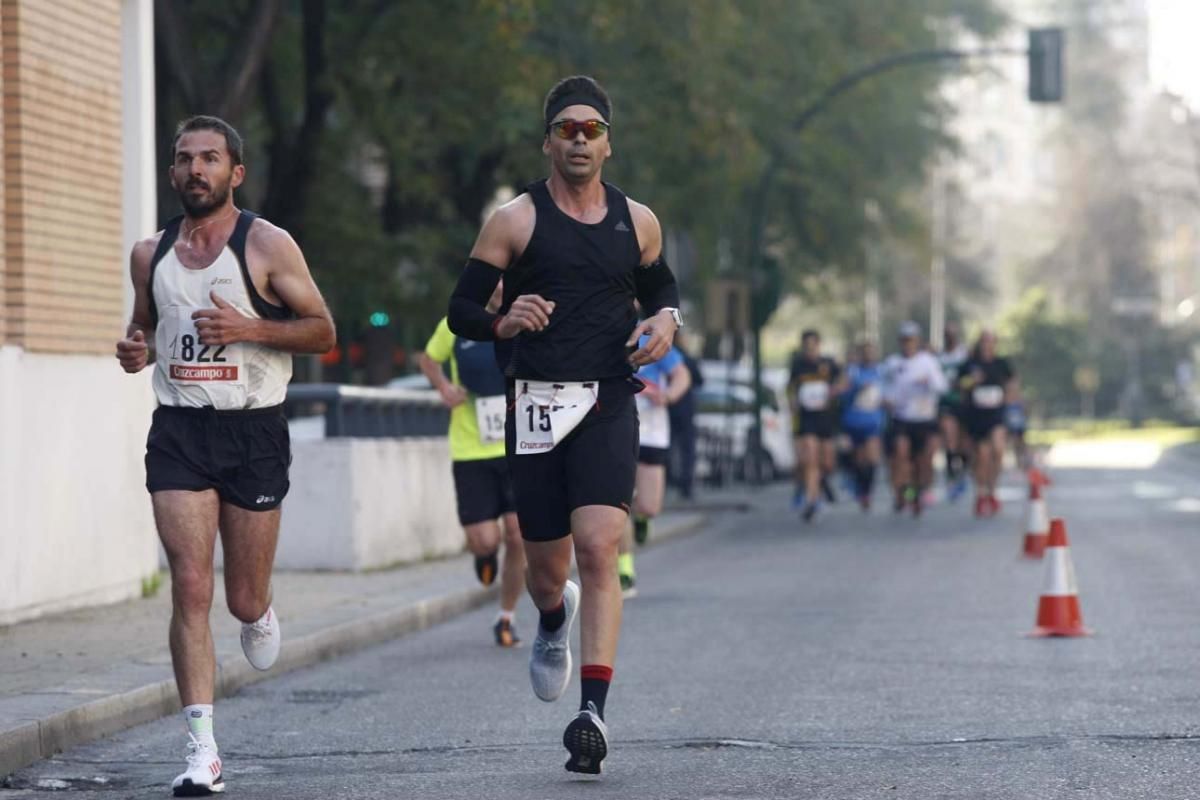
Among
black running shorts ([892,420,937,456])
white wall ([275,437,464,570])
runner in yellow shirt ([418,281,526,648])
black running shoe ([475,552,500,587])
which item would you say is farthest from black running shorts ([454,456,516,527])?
black running shorts ([892,420,937,456])

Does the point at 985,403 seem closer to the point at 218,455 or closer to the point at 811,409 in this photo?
the point at 811,409

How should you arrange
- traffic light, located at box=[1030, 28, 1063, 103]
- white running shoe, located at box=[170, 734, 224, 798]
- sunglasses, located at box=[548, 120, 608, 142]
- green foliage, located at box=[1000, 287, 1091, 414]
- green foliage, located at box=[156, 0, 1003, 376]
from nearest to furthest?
white running shoe, located at box=[170, 734, 224, 798] → sunglasses, located at box=[548, 120, 608, 142] → green foliage, located at box=[156, 0, 1003, 376] → traffic light, located at box=[1030, 28, 1063, 103] → green foliage, located at box=[1000, 287, 1091, 414]

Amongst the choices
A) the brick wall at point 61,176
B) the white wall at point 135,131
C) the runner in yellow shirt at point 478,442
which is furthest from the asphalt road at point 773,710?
the white wall at point 135,131

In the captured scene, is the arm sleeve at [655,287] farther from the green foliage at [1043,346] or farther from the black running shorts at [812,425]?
the green foliage at [1043,346]

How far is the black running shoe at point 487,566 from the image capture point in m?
12.5

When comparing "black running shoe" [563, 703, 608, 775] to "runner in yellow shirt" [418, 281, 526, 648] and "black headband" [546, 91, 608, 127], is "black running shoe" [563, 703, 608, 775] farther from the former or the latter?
"runner in yellow shirt" [418, 281, 526, 648]

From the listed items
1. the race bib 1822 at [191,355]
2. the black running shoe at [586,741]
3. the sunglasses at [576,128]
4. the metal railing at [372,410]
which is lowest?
the black running shoe at [586,741]

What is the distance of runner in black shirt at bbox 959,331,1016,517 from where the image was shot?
2530cm

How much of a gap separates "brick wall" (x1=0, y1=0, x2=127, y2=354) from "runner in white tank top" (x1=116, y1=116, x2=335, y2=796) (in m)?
5.04

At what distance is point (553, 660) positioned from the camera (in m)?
8.02

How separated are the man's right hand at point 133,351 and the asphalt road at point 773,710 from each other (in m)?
1.30

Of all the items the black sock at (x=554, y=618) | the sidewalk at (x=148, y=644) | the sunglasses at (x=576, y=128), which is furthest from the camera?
the sidewalk at (x=148, y=644)

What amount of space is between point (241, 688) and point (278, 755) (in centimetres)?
228

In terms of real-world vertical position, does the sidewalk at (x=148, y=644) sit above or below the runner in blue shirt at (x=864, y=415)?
below
